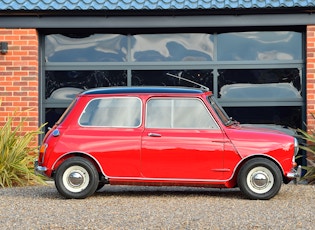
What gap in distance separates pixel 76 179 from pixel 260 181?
2.62 meters

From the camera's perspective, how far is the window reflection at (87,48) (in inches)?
605

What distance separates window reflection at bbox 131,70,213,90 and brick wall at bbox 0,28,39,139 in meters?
1.99

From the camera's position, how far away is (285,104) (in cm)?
1501

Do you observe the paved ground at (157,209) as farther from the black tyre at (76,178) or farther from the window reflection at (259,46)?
the window reflection at (259,46)

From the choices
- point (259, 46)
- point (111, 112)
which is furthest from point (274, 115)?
point (111, 112)

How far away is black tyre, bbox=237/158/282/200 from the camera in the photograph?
35.9 feet

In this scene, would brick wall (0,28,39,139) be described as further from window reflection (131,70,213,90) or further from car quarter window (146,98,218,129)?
car quarter window (146,98,218,129)

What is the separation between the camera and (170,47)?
603 inches

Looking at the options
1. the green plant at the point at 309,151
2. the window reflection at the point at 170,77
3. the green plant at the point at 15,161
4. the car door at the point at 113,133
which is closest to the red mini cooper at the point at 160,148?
the car door at the point at 113,133

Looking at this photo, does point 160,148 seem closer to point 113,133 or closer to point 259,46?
point 113,133

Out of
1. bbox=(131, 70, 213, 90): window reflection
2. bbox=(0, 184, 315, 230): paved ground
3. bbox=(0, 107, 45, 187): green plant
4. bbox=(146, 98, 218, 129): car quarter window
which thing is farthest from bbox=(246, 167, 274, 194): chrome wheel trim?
bbox=(131, 70, 213, 90): window reflection

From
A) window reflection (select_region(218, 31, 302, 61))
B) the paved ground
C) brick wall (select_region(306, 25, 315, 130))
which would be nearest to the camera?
the paved ground

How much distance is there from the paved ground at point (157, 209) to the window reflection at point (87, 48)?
362cm

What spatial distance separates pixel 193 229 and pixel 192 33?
768 cm
